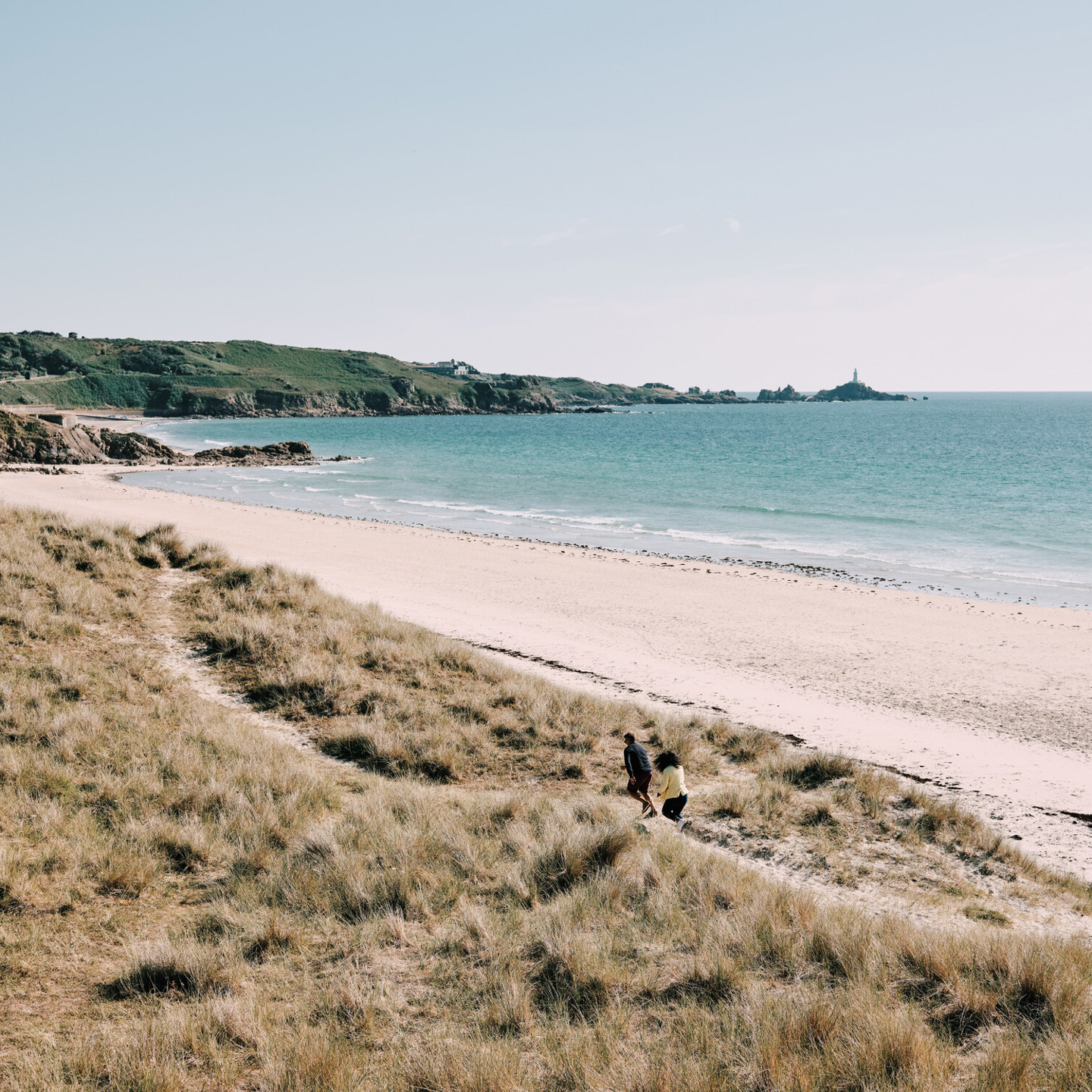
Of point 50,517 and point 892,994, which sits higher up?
point 50,517

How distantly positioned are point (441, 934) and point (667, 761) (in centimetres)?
372

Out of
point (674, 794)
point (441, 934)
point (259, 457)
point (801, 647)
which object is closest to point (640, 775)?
point (674, 794)

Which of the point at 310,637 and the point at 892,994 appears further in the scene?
the point at 310,637

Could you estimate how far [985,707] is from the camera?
14672 mm

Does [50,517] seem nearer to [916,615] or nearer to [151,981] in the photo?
[151,981]

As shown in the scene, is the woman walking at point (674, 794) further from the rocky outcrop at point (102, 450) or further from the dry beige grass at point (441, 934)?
the rocky outcrop at point (102, 450)

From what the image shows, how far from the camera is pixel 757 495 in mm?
52094

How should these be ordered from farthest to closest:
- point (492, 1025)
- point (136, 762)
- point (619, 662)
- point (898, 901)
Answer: point (619, 662)
point (136, 762)
point (898, 901)
point (492, 1025)

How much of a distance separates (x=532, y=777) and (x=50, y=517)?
16.1 meters

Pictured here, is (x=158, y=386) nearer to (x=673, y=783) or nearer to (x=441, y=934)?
(x=673, y=783)

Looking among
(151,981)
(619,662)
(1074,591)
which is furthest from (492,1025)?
(1074,591)

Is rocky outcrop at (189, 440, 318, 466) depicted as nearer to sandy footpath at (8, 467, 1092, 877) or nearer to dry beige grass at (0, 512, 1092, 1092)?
sandy footpath at (8, 467, 1092, 877)

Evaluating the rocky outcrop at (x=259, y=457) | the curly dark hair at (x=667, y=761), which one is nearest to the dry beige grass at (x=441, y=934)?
the curly dark hair at (x=667, y=761)

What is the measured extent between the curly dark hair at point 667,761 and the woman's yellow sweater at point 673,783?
6cm
